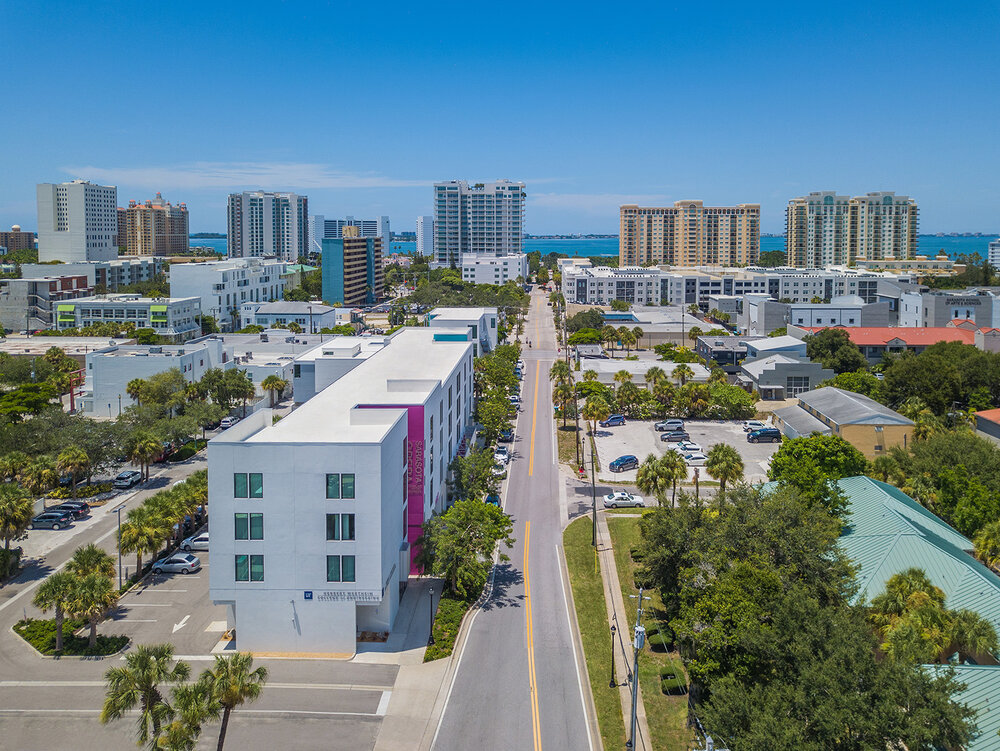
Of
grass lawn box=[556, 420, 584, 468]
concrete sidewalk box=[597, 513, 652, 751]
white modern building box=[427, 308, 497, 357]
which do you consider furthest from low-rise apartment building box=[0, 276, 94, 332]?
concrete sidewalk box=[597, 513, 652, 751]

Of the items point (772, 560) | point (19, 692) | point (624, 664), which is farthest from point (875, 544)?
point (19, 692)

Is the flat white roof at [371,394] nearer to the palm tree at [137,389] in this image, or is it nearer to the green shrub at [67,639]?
the green shrub at [67,639]

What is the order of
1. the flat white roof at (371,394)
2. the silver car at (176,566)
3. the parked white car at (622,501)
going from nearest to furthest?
the flat white roof at (371,394), the silver car at (176,566), the parked white car at (622,501)

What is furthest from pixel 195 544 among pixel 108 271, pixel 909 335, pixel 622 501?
pixel 108 271

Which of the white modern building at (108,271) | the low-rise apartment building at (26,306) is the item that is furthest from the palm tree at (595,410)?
the white modern building at (108,271)

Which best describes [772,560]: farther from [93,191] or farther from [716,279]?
[93,191]

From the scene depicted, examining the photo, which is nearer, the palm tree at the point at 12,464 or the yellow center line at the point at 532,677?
the yellow center line at the point at 532,677
